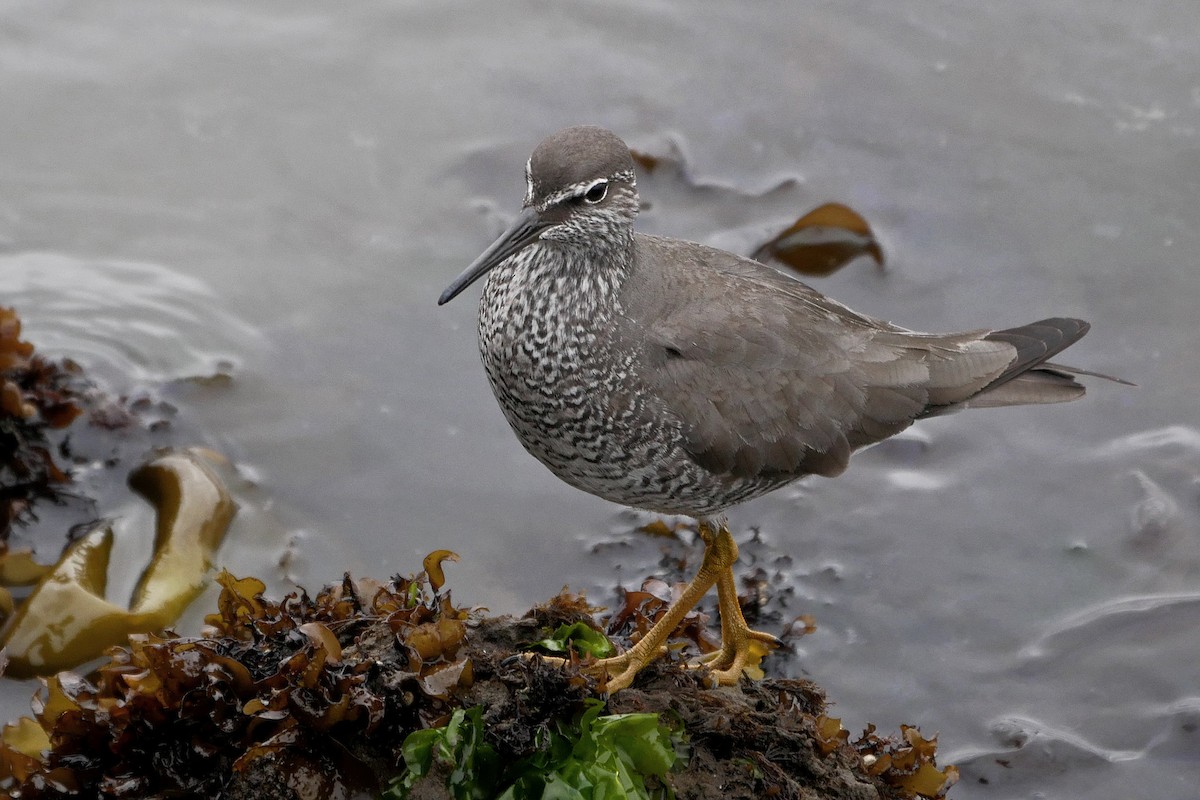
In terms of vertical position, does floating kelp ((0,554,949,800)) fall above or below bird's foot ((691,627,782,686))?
above

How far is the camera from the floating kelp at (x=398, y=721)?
428cm

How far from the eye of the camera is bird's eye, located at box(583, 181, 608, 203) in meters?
5.16

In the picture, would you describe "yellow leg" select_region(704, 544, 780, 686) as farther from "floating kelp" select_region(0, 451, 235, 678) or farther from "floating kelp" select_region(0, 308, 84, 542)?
"floating kelp" select_region(0, 308, 84, 542)

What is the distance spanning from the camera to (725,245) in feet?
28.3

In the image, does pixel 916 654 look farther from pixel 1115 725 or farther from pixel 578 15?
pixel 578 15

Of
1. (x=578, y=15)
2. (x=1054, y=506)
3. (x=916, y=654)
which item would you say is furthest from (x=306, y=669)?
(x=578, y=15)

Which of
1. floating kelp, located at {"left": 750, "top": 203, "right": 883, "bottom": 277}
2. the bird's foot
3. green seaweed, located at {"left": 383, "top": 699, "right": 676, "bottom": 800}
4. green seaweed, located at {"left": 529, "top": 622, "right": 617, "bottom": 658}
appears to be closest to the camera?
green seaweed, located at {"left": 383, "top": 699, "right": 676, "bottom": 800}

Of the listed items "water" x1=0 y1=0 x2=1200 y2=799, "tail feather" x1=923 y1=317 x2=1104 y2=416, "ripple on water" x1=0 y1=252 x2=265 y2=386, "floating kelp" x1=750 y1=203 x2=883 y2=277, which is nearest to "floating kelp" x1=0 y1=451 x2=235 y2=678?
"water" x1=0 y1=0 x2=1200 y2=799

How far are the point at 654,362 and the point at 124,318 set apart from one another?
420cm

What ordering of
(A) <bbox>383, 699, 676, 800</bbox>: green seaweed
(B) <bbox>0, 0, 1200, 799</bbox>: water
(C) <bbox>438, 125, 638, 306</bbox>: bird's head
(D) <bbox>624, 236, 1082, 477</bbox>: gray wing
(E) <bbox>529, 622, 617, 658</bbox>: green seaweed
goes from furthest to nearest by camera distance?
(B) <bbox>0, 0, 1200, 799</bbox>: water < (D) <bbox>624, 236, 1082, 477</bbox>: gray wing < (C) <bbox>438, 125, 638, 306</bbox>: bird's head < (E) <bbox>529, 622, 617, 658</bbox>: green seaweed < (A) <bbox>383, 699, 676, 800</bbox>: green seaweed

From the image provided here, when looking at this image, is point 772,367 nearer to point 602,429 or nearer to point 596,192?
point 602,429

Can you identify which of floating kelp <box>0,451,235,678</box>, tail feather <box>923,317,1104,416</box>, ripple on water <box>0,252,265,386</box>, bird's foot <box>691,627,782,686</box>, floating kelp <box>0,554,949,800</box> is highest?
tail feather <box>923,317,1104,416</box>

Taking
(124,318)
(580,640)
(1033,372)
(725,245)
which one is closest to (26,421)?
(124,318)

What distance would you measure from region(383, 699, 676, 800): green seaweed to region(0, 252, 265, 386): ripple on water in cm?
418
